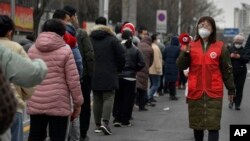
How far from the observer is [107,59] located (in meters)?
9.57

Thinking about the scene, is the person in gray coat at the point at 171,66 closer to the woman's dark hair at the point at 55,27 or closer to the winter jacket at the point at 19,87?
the woman's dark hair at the point at 55,27

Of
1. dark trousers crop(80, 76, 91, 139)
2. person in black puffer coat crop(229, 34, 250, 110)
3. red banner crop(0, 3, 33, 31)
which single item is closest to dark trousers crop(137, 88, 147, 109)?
person in black puffer coat crop(229, 34, 250, 110)

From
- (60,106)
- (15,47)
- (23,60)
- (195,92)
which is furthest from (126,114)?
(23,60)

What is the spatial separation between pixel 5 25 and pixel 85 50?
10.3ft

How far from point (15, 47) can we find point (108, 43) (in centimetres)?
421

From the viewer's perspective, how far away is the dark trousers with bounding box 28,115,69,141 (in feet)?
21.4

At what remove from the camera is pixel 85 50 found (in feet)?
27.5

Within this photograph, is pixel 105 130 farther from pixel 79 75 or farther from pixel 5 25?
pixel 5 25

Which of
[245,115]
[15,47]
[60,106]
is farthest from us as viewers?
[245,115]

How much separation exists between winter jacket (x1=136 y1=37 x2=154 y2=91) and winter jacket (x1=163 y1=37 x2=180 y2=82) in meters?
3.21

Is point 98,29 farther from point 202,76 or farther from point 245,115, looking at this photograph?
point 245,115

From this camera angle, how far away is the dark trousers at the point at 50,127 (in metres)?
6.53

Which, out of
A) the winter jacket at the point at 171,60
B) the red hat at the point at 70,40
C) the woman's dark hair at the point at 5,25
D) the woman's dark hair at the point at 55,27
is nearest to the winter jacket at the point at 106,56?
the red hat at the point at 70,40

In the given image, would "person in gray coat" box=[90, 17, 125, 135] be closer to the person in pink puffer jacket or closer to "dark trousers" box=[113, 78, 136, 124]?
"dark trousers" box=[113, 78, 136, 124]
